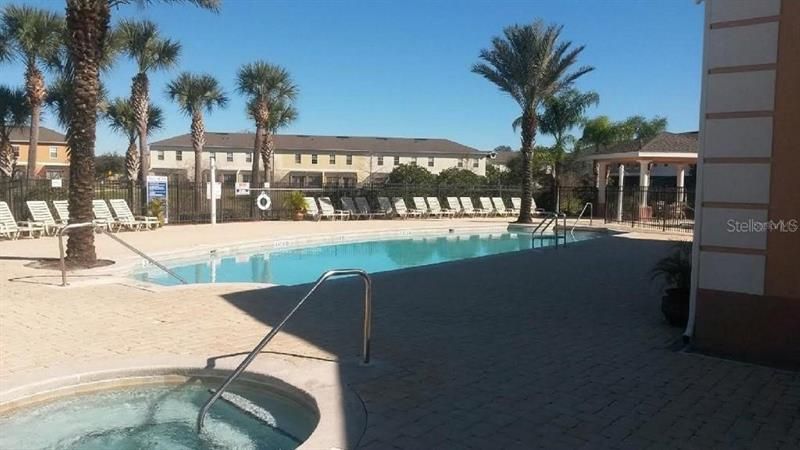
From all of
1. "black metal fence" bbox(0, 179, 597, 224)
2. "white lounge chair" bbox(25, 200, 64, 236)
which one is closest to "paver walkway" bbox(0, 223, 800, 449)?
"white lounge chair" bbox(25, 200, 64, 236)

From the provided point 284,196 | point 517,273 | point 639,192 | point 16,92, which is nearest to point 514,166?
point 639,192

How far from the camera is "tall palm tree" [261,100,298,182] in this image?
39.3 meters

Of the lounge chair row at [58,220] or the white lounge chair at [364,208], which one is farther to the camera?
the white lounge chair at [364,208]

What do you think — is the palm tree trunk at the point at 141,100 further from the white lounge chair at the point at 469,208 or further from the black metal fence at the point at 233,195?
the white lounge chair at the point at 469,208

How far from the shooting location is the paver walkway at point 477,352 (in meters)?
3.95

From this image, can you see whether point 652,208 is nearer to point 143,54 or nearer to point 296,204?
point 296,204

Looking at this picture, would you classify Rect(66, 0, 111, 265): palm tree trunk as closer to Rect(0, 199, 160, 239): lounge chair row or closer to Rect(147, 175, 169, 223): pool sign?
Rect(0, 199, 160, 239): lounge chair row

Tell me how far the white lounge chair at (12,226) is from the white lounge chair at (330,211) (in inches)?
462

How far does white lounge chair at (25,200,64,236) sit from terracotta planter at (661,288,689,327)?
16.2 meters

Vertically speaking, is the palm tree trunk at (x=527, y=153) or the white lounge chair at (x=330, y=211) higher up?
the palm tree trunk at (x=527, y=153)

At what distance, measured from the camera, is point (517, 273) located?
11359 millimetres

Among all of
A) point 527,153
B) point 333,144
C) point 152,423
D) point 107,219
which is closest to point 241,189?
point 107,219

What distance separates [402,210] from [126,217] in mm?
13350

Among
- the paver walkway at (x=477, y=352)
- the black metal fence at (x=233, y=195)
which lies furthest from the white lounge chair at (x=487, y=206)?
the paver walkway at (x=477, y=352)
